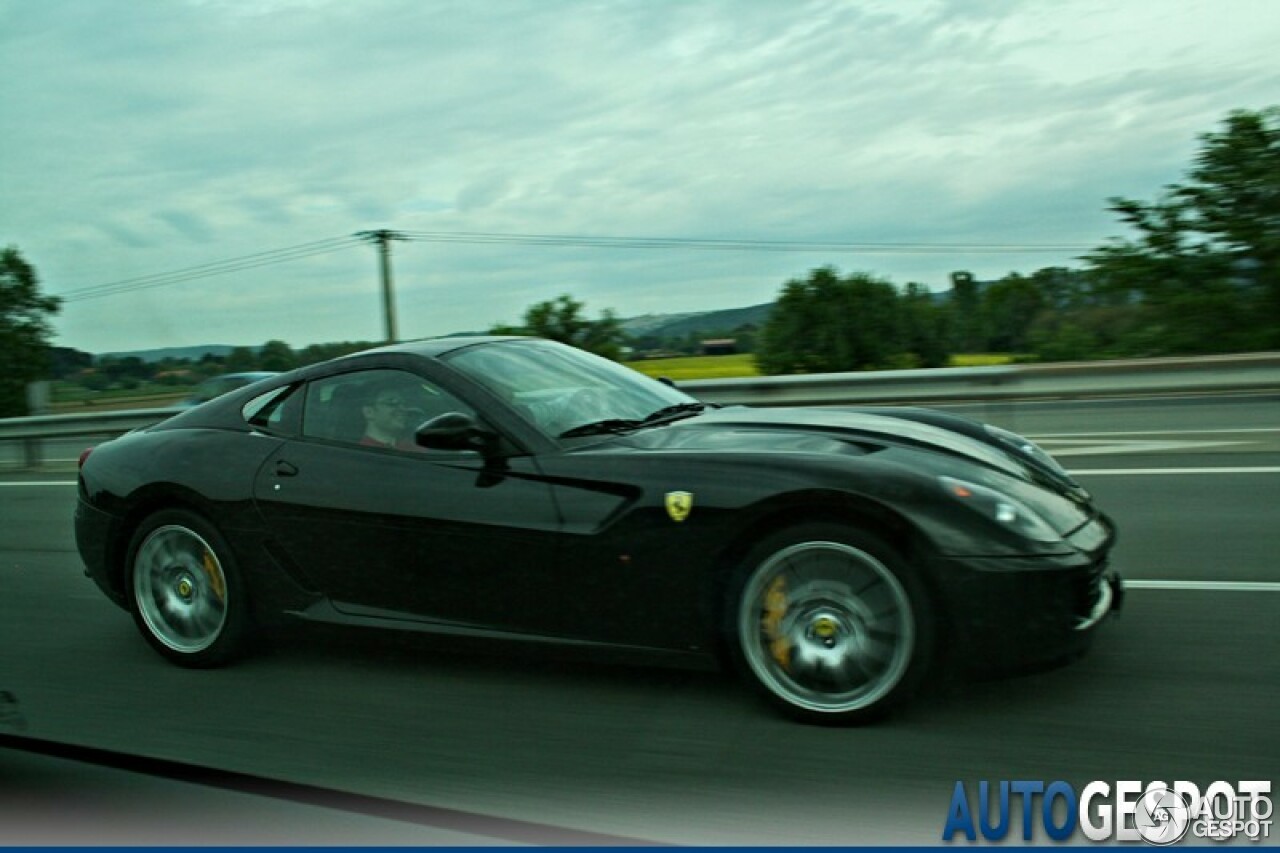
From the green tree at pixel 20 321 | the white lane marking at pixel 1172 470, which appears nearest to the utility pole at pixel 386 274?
the green tree at pixel 20 321

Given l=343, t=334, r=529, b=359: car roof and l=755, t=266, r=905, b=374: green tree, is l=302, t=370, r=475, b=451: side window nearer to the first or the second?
l=343, t=334, r=529, b=359: car roof

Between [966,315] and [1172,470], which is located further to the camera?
[966,315]

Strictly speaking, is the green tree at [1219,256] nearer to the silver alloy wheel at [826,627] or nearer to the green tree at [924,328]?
the green tree at [924,328]

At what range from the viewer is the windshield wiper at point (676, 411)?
4609 millimetres

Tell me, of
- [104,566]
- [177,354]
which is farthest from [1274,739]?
[177,354]

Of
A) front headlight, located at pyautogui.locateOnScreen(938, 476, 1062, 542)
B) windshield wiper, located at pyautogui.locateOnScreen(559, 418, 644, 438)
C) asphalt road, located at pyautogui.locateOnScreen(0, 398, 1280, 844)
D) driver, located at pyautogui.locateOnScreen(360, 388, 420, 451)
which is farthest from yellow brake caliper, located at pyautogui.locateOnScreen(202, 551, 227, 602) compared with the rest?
front headlight, located at pyautogui.locateOnScreen(938, 476, 1062, 542)

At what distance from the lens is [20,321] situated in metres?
44.0

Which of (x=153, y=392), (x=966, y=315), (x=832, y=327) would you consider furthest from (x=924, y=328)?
(x=153, y=392)

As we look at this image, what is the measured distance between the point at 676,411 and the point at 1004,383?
617 centimetres

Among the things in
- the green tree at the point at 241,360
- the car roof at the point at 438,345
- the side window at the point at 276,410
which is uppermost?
the green tree at the point at 241,360

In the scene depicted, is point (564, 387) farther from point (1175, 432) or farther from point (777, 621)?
point (1175, 432)

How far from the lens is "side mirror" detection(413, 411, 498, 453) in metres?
4.02

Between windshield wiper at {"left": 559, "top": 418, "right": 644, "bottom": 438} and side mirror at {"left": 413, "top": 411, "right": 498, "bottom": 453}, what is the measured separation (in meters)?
0.27

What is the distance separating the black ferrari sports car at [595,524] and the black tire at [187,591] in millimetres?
10
